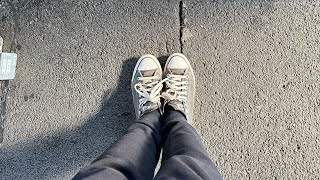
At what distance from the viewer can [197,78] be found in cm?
147

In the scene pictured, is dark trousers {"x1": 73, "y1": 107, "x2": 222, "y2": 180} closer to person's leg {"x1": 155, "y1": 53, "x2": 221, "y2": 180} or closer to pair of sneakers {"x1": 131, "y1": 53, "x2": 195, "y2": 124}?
person's leg {"x1": 155, "y1": 53, "x2": 221, "y2": 180}

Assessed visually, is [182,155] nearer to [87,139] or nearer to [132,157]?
[132,157]

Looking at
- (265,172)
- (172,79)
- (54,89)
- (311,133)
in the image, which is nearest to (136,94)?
(172,79)

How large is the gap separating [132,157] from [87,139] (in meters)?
0.50

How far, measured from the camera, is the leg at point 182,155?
936 millimetres

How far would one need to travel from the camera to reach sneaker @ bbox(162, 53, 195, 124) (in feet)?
4.65

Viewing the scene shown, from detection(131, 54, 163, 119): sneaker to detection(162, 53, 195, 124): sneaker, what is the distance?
36 millimetres

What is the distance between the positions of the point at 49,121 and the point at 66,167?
0.71ft

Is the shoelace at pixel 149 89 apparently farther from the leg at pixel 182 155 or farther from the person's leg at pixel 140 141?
the leg at pixel 182 155

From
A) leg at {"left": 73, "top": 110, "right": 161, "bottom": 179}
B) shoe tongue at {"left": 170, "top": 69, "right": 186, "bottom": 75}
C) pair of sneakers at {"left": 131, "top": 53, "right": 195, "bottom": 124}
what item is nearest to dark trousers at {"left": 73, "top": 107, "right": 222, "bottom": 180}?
leg at {"left": 73, "top": 110, "right": 161, "bottom": 179}

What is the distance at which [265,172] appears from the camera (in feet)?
4.73

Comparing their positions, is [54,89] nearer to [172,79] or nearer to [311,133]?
[172,79]

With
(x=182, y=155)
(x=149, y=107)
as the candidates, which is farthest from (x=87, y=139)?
(x=182, y=155)

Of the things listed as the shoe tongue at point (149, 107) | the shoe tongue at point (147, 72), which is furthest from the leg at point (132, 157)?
the shoe tongue at point (147, 72)
